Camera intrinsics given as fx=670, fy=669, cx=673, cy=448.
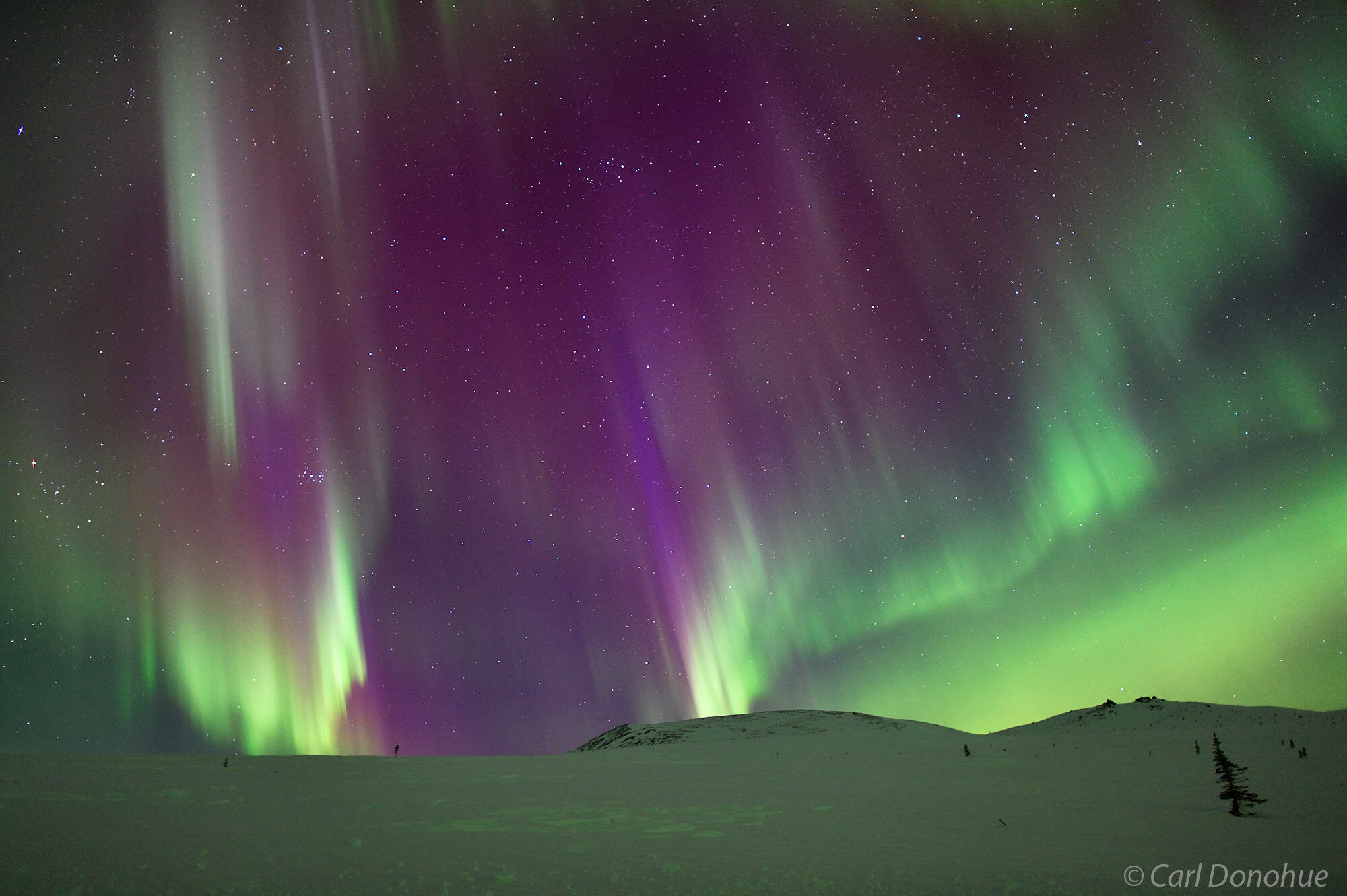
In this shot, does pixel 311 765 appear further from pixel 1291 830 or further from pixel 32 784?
pixel 1291 830

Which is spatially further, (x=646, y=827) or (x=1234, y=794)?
(x=1234, y=794)

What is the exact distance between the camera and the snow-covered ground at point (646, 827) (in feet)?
24.0

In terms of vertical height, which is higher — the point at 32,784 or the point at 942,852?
the point at 32,784

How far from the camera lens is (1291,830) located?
9.59 metres

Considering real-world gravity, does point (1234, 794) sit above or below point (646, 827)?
below

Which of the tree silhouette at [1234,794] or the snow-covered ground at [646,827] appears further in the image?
the tree silhouette at [1234,794]

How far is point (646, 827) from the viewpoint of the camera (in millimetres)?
10281

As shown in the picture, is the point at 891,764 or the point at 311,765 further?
the point at 891,764

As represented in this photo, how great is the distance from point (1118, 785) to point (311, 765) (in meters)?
18.4

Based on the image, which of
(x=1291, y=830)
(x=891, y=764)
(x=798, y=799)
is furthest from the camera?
(x=891, y=764)

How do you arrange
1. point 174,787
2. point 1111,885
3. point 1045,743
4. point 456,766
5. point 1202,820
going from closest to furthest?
point 1111,885, point 1202,820, point 174,787, point 456,766, point 1045,743

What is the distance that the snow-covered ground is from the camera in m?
7.32

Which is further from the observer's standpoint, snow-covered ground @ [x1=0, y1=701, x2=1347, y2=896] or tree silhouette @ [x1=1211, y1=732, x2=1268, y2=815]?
tree silhouette @ [x1=1211, y1=732, x2=1268, y2=815]

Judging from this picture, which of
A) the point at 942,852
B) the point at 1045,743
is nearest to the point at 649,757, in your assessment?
the point at 942,852
